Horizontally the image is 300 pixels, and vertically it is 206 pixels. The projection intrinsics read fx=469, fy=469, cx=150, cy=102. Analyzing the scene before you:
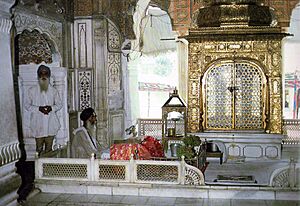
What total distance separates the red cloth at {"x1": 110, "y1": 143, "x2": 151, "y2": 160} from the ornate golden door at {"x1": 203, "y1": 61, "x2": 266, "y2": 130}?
111 inches

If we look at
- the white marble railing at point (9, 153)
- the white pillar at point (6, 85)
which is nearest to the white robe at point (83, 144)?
the white marble railing at point (9, 153)

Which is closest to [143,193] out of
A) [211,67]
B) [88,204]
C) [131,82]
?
[88,204]

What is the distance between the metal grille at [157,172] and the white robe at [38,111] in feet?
9.87

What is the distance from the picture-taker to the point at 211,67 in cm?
960

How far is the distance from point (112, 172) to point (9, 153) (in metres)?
2.03

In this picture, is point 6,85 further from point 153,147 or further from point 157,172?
point 153,147

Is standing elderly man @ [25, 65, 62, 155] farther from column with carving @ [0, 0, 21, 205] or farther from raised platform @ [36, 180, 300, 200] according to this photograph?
column with carving @ [0, 0, 21, 205]

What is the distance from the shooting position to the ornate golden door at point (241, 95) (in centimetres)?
950

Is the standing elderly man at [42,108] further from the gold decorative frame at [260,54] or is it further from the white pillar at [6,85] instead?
the white pillar at [6,85]

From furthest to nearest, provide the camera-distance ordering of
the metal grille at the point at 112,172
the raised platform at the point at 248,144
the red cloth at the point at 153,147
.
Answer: the raised platform at the point at 248,144 < the red cloth at the point at 153,147 < the metal grille at the point at 112,172

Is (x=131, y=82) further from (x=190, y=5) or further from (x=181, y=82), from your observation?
(x=190, y=5)

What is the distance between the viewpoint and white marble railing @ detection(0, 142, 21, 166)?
465 cm

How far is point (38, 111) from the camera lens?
8828mm

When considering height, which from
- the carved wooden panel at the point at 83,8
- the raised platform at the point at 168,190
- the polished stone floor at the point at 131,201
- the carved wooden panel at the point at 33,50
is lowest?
the polished stone floor at the point at 131,201
